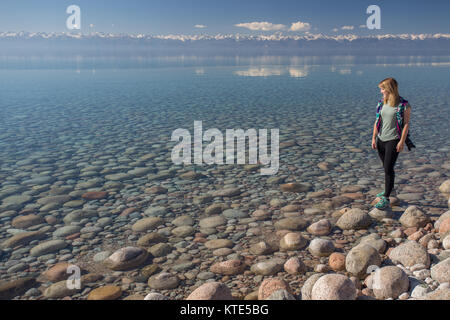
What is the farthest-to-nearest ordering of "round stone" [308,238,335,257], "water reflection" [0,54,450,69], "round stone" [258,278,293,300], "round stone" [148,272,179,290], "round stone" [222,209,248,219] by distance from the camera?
"water reflection" [0,54,450,69] → "round stone" [222,209,248,219] → "round stone" [308,238,335,257] → "round stone" [148,272,179,290] → "round stone" [258,278,293,300]

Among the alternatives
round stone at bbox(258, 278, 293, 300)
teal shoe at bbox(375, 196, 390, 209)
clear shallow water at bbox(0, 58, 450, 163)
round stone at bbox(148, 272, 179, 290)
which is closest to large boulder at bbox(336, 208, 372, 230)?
teal shoe at bbox(375, 196, 390, 209)

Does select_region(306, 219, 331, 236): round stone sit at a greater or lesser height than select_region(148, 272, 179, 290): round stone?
greater

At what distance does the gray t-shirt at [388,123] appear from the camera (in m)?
5.95

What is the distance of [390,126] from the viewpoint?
602cm

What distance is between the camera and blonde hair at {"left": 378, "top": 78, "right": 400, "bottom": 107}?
5766mm

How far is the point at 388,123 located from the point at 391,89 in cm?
57

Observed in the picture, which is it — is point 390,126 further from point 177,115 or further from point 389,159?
point 177,115

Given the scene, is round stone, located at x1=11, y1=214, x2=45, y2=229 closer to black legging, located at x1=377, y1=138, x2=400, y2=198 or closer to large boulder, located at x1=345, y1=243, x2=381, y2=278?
large boulder, located at x1=345, y1=243, x2=381, y2=278

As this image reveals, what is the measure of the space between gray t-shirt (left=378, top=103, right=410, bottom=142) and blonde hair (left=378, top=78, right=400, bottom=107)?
0.09m

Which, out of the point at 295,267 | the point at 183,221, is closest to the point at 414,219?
the point at 295,267

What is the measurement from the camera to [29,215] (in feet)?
22.2

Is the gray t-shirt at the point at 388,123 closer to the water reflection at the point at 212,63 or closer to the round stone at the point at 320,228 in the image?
the round stone at the point at 320,228
